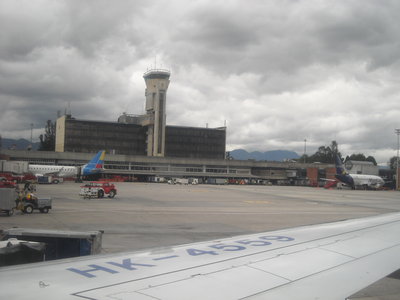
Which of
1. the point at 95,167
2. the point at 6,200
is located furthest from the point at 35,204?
the point at 95,167

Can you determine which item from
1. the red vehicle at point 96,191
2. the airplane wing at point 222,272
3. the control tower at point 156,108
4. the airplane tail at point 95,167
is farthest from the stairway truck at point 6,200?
the control tower at point 156,108

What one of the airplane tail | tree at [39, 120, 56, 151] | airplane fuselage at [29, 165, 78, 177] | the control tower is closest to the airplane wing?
the airplane tail

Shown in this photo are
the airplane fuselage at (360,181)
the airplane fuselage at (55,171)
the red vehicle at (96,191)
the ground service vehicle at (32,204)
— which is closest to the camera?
the ground service vehicle at (32,204)

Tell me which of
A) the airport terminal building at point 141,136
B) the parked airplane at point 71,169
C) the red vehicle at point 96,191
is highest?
the airport terminal building at point 141,136

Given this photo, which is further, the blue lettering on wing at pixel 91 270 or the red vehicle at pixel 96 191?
the red vehicle at pixel 96 191

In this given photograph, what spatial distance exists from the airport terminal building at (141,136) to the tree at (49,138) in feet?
41.9

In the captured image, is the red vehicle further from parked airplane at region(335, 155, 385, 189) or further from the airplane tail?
parked airplane at region(335, 155, 385, 189)

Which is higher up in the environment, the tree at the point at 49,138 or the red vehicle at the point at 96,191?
the tree at the point at 49,138

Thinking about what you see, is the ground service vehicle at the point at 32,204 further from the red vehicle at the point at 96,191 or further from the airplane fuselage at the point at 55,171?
the airplane fuselage at the point at 55,171

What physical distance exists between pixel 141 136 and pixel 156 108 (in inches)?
1117

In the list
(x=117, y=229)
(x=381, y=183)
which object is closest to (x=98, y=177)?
(x=381, y=183)

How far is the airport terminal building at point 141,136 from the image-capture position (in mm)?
131500

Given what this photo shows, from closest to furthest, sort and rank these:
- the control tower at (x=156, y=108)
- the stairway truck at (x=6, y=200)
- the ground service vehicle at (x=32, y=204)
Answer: the stairway truck at (x=6, y=200)
the ground service vehicle at (x=32, y=204)
the control tower at (x=156, y=108)

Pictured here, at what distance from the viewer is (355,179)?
90312 mm
